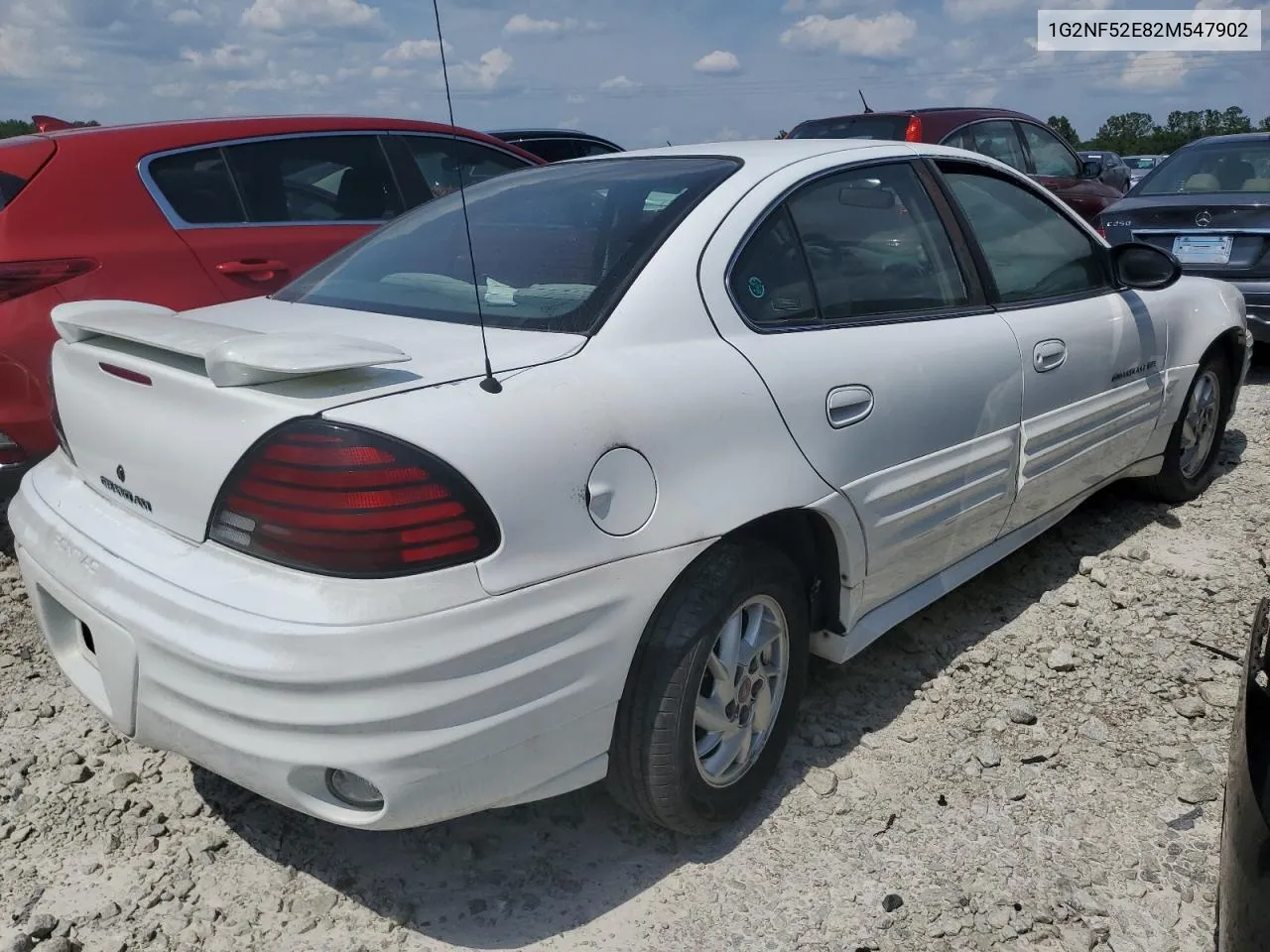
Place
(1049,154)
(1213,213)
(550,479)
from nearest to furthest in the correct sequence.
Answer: (550,479) < (1213,213) < (1049,154)

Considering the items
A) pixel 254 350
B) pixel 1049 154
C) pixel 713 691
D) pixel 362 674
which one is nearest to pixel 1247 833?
pixel 713 691

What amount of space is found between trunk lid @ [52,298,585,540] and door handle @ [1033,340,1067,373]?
1685 mm

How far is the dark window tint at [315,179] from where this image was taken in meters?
4.56

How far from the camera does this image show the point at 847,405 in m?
2.56

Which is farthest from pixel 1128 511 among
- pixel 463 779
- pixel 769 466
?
pixel 463 779

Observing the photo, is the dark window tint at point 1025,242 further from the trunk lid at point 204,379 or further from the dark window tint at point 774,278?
the trunk lid at point 204,379

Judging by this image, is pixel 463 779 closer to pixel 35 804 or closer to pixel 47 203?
pixel 35 804

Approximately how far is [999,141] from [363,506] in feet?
27.5

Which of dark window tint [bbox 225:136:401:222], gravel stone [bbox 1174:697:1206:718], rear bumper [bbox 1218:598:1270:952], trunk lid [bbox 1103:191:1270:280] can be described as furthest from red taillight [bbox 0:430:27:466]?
trunk lid [bbox 1103:191:1270:280]

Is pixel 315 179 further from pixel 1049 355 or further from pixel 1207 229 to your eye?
pixel 1207 229

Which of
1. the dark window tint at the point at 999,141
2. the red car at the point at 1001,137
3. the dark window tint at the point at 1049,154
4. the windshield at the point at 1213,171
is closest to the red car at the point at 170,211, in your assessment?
the red car at the point at 1001,137

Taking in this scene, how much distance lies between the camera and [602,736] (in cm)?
217

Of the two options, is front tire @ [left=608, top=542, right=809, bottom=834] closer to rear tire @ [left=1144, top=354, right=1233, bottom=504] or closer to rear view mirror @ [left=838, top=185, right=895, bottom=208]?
rear view mirror @ [left=838, top=185, right=895, bottom=208]

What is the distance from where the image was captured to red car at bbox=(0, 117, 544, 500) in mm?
3584
